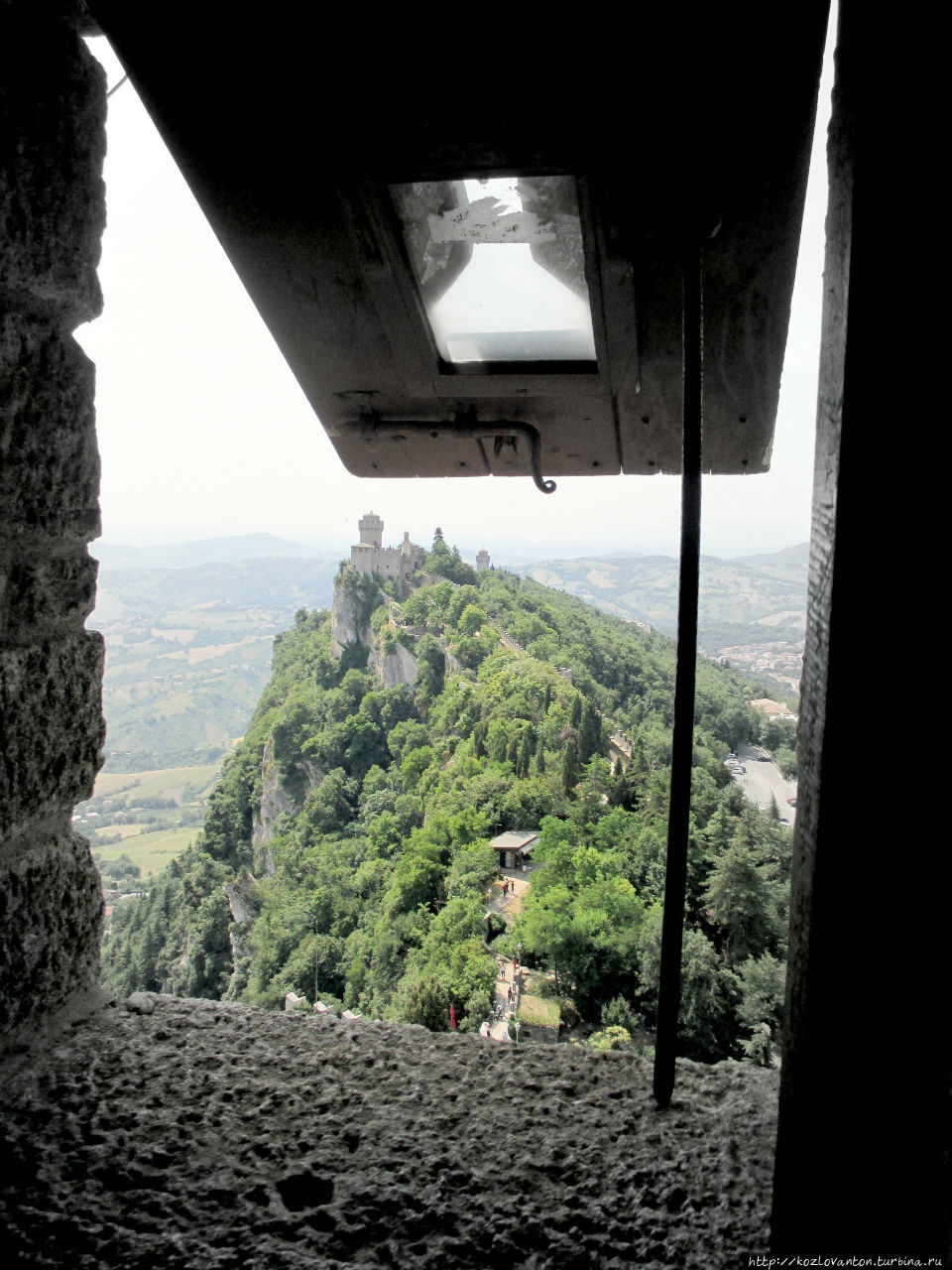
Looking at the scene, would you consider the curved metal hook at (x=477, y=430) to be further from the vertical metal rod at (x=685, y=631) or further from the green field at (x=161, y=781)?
the green field at (x=161, y=781)

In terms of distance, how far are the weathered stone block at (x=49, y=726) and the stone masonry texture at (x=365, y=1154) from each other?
250mm

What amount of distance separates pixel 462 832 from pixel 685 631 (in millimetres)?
26956

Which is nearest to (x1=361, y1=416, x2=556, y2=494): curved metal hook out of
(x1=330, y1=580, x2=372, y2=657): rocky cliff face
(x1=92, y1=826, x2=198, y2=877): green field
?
(x1=330, y1=580, x2=372, y2=657): rocky cliff face

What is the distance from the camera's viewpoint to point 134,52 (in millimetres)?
704

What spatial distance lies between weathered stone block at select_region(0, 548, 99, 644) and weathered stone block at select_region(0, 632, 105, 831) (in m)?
0.02

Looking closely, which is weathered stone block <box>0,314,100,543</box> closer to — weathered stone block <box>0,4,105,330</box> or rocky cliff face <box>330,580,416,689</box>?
weathered stone block <box>0,4,105,330</box>

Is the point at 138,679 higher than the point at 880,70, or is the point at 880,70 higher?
the point at 880,70

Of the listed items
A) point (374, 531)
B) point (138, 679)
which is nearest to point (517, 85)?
point (374, 531)

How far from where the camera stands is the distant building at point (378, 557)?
4006 centimetres

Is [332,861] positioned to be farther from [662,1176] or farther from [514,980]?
[662,1176]

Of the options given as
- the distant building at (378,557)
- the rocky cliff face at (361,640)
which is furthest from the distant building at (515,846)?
the distant building at (378,557)

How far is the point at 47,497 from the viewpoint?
0.77 m

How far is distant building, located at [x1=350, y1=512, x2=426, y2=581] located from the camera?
131 feet

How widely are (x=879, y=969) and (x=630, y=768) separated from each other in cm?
2479
